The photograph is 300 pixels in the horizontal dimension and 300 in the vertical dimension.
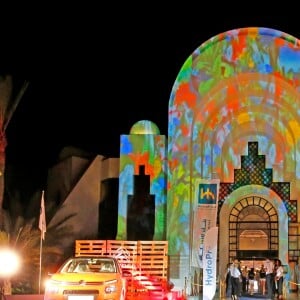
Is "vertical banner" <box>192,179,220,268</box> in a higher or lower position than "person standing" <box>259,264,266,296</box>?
higher

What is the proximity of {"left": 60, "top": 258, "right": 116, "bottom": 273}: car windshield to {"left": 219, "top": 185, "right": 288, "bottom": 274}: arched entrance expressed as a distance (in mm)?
9747

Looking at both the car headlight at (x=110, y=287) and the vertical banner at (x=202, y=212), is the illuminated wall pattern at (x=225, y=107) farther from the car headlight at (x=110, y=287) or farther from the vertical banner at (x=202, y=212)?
the car headlight at (x=110, y=287)

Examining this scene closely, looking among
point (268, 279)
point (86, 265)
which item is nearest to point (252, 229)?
point (268, 279)

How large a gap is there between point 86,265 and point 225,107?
10844 millimetres

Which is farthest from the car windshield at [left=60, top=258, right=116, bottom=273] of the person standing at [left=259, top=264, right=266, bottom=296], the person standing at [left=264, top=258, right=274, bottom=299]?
the person standing at [left=259, top=264, right=266, bottom=296]

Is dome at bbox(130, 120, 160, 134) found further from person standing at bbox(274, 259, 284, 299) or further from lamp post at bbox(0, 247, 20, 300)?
person standing at bbox(274, 259, 284, 299)

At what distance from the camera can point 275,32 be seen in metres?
23.6

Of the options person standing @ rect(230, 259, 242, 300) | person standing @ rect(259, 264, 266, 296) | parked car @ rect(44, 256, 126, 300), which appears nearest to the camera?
parked car @ rect(44, 256, 126, 300)

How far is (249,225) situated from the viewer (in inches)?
980

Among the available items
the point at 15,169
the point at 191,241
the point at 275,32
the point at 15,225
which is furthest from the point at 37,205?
the point at 275,32

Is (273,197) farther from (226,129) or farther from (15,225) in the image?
(15,225)

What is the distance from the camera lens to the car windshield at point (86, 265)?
597 inches

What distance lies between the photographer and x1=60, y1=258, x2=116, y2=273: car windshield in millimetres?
15164

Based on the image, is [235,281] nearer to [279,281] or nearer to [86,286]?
[279,281]
